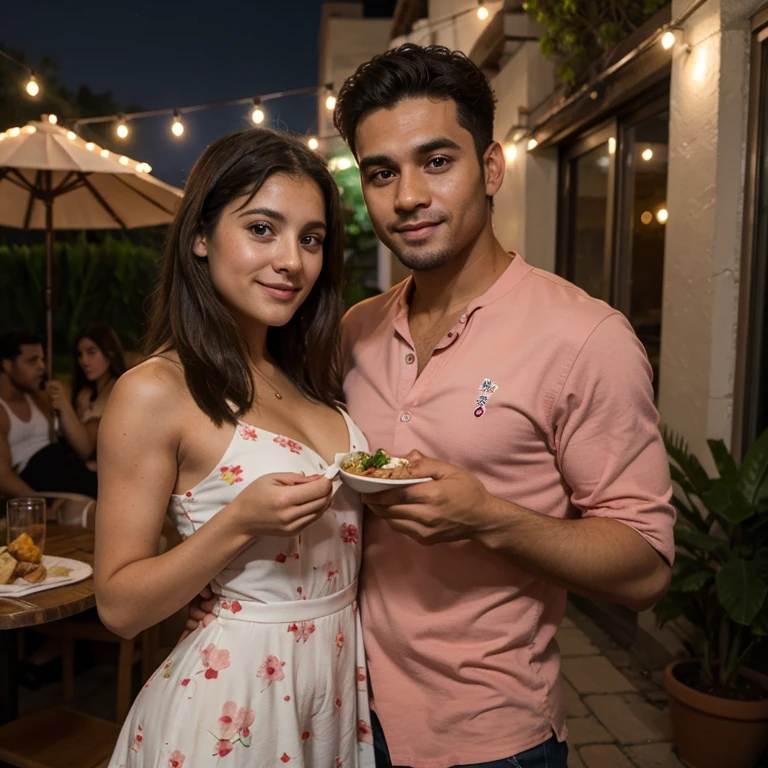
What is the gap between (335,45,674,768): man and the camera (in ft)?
4.71

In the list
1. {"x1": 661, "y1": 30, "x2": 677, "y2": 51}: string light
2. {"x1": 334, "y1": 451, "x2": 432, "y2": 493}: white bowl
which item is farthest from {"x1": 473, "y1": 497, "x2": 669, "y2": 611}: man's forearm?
{"x1": 661, "y1": 30, "x2": 677, "y2": 51}: string light

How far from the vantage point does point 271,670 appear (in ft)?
4.81

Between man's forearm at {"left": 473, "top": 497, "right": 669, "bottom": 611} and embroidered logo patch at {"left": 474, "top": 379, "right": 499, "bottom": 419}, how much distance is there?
221 millimetres

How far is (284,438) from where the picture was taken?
1582mm

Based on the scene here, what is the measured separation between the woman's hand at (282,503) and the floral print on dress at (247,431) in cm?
21

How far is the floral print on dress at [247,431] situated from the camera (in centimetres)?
153

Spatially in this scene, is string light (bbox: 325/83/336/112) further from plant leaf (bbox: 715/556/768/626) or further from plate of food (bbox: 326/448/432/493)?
plate of food (bbox: 326/448/432/493)

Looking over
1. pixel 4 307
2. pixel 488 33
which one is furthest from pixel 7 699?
pixel 488 33

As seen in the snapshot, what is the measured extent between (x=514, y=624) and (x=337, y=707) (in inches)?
16.3

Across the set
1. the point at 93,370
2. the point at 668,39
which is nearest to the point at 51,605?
the point at 93,370

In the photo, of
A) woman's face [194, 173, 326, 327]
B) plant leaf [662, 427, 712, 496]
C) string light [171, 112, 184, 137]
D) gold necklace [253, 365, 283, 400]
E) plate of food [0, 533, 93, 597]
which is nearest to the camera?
woman's face [194, 173, 326, 327]

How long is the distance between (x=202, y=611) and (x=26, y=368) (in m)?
3.69

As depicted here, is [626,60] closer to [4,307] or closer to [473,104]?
[473,104]

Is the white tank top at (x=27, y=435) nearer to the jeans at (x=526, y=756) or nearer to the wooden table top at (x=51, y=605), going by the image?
the wooden table top at (x=51, y=605)
